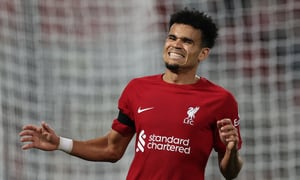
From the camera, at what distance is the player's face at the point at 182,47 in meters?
4.12

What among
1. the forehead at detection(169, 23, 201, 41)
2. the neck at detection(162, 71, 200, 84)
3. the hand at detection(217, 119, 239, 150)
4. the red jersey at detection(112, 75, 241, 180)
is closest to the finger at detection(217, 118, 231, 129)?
the hand at detection(217, 119, 239, 150)

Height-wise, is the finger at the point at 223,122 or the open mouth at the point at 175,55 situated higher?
the open mouth at the point at 175,55

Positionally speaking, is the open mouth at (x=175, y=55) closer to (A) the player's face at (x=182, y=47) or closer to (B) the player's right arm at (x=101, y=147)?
(A) the player's face at (x=182, y=47)

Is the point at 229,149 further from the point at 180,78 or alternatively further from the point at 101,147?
the point at 101,147

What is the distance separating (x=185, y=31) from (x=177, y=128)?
18.9 inches

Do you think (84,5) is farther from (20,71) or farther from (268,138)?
(268,138)

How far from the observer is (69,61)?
643cm

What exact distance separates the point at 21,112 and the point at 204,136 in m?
2.41

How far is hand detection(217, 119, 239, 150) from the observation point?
378cm

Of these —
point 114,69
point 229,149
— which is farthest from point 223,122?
point 114,69

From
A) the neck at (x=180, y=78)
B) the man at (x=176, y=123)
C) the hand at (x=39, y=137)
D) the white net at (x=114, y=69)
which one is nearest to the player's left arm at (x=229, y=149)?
the man at (x=176, y=123)

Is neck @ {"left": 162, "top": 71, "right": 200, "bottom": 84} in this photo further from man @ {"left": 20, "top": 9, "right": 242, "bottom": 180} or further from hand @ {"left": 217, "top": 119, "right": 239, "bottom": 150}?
hand @ {"left": 217, "top": 119, "right": 239, "bottom": 150}

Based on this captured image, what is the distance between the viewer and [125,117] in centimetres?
425

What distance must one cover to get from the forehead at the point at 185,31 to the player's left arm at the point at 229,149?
1.81 ft
